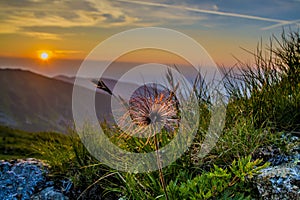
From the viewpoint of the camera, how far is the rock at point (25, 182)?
5266 mm

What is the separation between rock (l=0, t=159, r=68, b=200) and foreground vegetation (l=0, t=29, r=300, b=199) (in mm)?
185

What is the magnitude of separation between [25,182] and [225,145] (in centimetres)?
283

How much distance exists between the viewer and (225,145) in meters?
4.66

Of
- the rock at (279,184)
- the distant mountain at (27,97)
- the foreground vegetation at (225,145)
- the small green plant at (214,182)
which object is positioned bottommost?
the rock at (279,184)

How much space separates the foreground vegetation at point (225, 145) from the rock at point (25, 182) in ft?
0.61

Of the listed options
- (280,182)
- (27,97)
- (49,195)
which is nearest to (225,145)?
(280,182)

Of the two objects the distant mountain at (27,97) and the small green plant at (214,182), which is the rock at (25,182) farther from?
the distant mountain at (27,97)

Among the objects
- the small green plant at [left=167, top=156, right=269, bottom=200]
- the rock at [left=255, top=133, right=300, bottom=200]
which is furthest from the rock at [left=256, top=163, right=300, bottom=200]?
the small green plant at [left=167, top=156, right=269, bottom=200]

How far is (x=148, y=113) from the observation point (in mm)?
3332

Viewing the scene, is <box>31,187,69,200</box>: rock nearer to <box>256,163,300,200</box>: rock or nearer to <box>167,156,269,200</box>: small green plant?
<box>167,156,269,200</box>: small green plant

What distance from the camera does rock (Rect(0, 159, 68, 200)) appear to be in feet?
17.3

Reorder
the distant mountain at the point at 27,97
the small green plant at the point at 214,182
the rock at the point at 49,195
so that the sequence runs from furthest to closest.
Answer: the distant mountain at the point at 27,97, the rock at the point at 49,195, the small green plant at the point at 214,182

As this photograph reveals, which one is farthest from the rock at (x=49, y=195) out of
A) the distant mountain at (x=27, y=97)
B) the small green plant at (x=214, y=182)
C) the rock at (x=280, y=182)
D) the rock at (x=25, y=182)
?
the distant mountain at (x=27, y=97)

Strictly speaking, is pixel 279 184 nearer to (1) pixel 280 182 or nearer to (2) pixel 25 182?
(1) pixel 280 182
